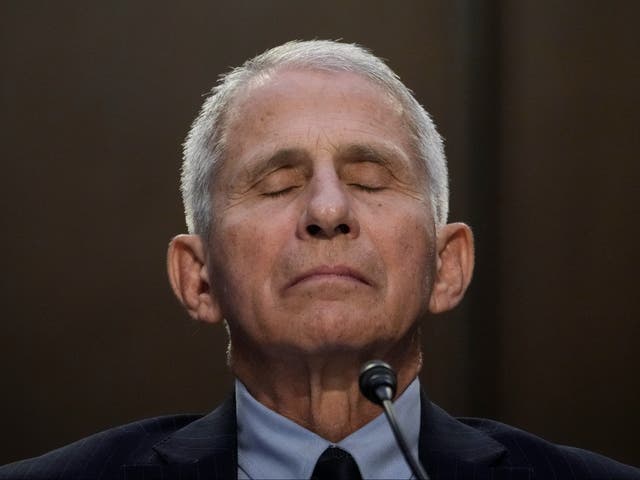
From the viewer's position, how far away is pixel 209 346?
286cm

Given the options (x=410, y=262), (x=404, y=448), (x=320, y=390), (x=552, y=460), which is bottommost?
(x=552, y=460)

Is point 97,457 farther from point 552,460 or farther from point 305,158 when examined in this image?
point 552,460

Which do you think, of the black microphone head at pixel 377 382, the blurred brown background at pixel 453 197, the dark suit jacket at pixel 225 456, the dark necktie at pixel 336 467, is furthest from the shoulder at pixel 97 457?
the blurred brown background at pixel 453 197

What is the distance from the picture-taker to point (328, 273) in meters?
1.79

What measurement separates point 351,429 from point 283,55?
747 mm

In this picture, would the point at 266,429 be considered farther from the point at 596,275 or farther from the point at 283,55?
the point at 596,275

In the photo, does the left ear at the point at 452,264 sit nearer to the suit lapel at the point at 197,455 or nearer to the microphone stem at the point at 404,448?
the suit lapel at the point at 197,455

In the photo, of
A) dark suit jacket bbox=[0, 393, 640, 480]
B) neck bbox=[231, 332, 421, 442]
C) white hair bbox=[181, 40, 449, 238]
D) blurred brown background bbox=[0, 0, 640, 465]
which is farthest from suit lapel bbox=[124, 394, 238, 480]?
blurred brown background bbox=[0, 0, 640, 465]

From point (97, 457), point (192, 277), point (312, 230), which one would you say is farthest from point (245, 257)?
point (97, 457)

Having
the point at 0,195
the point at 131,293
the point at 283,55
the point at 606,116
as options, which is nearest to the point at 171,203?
the point at 131,293

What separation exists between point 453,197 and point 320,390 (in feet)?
3.62

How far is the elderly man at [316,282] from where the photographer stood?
72.0 inches

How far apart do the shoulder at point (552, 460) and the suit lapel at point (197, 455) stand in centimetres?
50

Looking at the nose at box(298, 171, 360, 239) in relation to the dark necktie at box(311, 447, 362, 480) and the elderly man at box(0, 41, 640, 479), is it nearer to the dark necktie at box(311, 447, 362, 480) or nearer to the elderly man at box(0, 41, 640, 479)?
the elderly man at box(0, 41, 640, 479)
